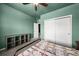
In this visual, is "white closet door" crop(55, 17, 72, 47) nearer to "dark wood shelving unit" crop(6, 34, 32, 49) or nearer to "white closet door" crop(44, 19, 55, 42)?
"white closet door" crop(44, 19, 55, 42)

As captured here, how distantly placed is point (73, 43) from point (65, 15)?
0.63m

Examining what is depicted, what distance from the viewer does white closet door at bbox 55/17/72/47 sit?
1.39 meters

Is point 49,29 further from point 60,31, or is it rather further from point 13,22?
point 13,22

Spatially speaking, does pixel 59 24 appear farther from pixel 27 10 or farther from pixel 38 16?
pixel 27 10

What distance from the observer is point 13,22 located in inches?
50.4

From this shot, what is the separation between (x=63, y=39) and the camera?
4.58 ft

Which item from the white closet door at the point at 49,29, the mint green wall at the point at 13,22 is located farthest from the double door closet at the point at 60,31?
the mint green wall at the point at 13,22

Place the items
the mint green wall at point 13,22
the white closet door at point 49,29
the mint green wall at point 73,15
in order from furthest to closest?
1. the white closet door at point 49,29
2. the mint green wall at point 73,15
3. the mint green wall at point 13,22

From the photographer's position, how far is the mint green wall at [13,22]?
1.19m

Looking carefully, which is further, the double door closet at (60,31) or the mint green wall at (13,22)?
the double door closet at (60,31)

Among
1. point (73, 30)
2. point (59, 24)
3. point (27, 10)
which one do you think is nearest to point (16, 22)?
point (27, 10)

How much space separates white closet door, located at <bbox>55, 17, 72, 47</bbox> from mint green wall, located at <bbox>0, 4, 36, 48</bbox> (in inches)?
23.9

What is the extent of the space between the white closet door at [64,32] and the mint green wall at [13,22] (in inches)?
23.9

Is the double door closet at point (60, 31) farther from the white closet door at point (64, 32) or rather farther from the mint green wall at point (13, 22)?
the mint green wall at point (13, 22)
